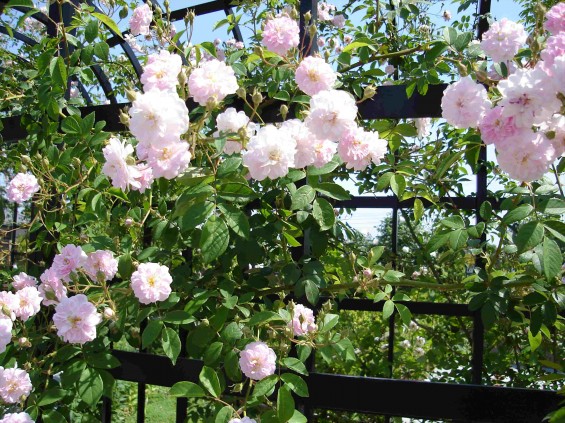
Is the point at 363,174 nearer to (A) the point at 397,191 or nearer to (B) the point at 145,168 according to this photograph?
(A) the point at 397,191

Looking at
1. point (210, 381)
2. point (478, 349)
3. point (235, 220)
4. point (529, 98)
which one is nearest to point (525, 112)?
point (529, 98)

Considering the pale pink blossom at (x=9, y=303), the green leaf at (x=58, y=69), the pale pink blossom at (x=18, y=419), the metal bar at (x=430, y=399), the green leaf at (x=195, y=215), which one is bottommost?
the pale pink blossom at (x=18, y=419)

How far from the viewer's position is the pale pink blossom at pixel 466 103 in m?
1.02

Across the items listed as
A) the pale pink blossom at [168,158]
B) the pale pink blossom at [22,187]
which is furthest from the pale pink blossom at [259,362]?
the pale pink blossom at [22,187]

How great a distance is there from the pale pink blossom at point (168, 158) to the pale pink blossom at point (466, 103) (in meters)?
0.49

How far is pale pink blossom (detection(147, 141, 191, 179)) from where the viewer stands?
1070mm

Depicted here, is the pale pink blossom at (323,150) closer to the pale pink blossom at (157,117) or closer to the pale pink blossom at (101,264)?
the pale pink blossom at (157,117)

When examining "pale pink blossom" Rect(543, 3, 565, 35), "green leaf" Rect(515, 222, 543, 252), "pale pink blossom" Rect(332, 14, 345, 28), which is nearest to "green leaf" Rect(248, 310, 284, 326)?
"green leaf" Rect(515, 222, 543, 252)

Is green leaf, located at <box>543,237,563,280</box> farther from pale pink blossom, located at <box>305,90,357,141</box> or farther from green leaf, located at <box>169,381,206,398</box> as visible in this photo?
green leaf, located at <box>169,381,206,398</box>

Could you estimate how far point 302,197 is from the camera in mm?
1213

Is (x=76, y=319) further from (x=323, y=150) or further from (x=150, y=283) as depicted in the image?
(x=323, y=150)

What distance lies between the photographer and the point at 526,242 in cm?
107

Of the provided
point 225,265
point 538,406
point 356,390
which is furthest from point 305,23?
point 538,406

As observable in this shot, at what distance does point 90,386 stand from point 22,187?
645mm
